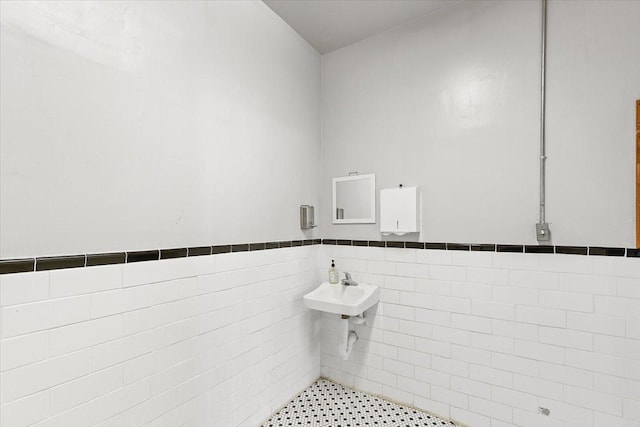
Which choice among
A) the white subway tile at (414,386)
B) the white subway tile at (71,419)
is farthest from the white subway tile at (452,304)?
the white subway tile at (71,419)

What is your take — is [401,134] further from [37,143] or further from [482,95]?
[37,143]

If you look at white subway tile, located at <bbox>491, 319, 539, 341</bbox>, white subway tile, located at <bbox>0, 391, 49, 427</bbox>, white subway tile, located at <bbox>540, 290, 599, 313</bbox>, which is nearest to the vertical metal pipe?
white subway tile, located at <bbox>540, 290, 599, 313</bbox>

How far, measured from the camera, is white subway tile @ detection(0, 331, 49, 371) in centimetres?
106

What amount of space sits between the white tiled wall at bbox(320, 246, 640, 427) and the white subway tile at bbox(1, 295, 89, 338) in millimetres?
1788

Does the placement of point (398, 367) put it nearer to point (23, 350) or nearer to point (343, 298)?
point (343, 298)

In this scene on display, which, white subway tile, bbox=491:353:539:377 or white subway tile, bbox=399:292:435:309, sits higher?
white subway tile, bbox=399:292:435:309

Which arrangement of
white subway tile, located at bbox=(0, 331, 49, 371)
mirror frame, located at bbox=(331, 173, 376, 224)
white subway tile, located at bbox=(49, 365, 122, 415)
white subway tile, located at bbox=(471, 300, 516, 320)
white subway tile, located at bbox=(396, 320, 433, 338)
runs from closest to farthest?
1. white subway tile, located at bbox=(0, 331, 49, 371)
2. white subway tile, located at bbox=(49, 365, 122, 415)
3. white subway tile, located at bbox=(471, 300, 516, 320)
4. white subway tile, located at bbox=(396, 320, 433, 338)
5. mirror frame, located at bbox=(331, 173, 376, 224)

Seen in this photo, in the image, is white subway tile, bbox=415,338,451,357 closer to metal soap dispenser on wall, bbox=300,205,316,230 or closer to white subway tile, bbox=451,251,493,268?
white subway tile, bbox=451,251,493,268

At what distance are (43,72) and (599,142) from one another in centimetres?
258

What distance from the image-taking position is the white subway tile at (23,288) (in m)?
1.06

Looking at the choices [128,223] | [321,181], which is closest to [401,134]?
[321,181]

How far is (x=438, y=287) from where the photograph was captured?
2195 mm

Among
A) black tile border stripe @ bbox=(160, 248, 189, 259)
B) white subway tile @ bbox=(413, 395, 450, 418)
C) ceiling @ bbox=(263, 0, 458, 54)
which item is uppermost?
ceiling @ bbox=(263, 0, 458, 54)

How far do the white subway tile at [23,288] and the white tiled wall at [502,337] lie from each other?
1895mm
